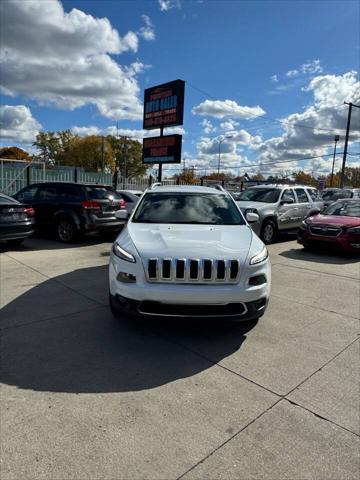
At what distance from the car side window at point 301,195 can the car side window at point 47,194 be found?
7795mm

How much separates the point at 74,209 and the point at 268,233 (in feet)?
18.5

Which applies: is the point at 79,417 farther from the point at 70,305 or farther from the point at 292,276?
the point at 292,276

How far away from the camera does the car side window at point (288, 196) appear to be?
37.8ft

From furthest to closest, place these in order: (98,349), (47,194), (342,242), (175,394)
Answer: (47,194)
(342,242)
(98,349)
(175,394)

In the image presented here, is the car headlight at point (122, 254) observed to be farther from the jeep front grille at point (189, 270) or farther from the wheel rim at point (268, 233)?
the wheel rim at point (268, 233)

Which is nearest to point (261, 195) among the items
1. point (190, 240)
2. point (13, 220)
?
point (13, 220)

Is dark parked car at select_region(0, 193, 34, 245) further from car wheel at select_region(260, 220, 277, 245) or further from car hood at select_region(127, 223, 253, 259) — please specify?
car wheel at select_region(260, 220, 277, 245)

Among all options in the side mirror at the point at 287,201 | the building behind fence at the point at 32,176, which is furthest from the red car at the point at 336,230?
the building behind fence at the point at 32,176

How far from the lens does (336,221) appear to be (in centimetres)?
931

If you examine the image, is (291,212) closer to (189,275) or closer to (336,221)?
(336,221)

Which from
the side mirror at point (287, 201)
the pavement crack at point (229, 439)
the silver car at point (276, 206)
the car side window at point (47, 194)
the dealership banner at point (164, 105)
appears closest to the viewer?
the pavement crack at point (229, 439)

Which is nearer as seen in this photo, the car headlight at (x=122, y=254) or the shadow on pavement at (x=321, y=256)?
the car headlight at (x=122, y=254)

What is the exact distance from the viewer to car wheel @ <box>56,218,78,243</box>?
9.82 m

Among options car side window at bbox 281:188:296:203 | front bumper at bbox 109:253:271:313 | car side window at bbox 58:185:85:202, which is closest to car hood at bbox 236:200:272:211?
car side window at bbox 281:188:296:203
